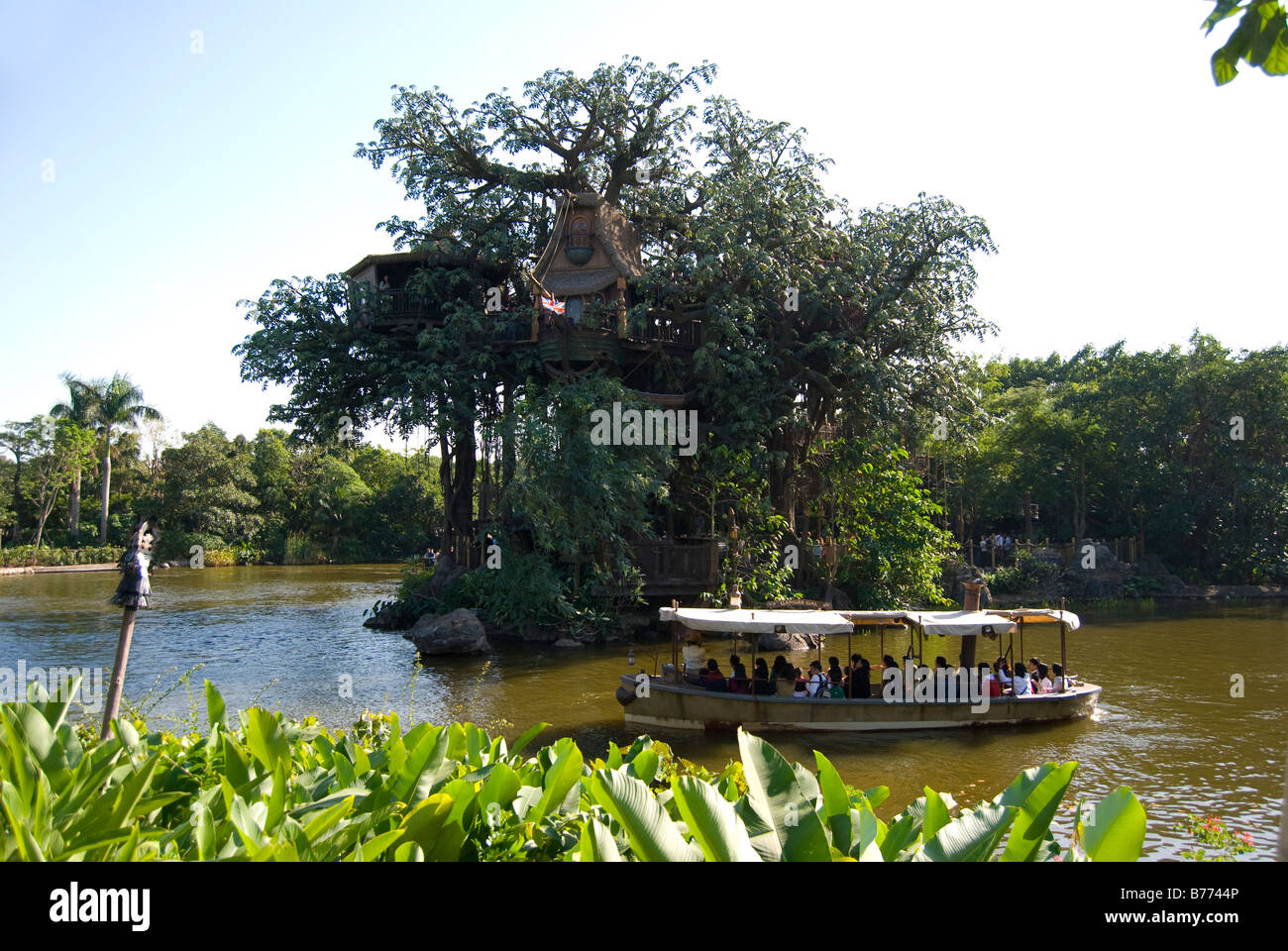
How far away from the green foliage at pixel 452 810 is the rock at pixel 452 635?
58.0 feet

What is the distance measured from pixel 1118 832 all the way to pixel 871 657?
2052cm

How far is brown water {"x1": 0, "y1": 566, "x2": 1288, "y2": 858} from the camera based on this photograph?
12586 millimetres

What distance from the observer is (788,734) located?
14.8 metres

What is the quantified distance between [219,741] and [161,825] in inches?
38.3

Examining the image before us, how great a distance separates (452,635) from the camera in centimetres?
2238

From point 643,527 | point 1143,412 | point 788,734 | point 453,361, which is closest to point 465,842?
point 788,734

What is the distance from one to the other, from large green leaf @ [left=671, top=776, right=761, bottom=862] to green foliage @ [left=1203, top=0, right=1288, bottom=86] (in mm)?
3213

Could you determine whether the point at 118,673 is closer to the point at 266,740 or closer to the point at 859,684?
the point at 266,740

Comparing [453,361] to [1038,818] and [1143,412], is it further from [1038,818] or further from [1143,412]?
[1143,412]

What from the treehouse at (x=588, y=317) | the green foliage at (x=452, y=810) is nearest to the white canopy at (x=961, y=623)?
the treehouse at (x=588, y=317)

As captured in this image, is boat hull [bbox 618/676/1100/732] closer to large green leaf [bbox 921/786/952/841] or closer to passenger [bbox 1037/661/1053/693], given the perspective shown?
passenger [bbox 1037/661/1053/693]

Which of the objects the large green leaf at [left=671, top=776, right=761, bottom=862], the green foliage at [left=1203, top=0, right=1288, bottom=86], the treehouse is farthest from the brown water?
the green foliage at [left=1203, top=0, right=1288, bottom=86]
